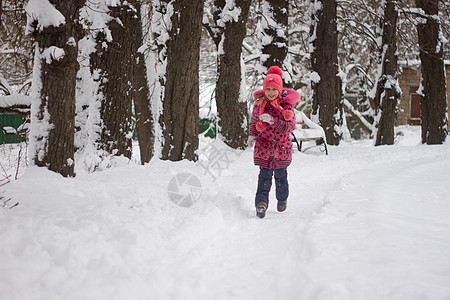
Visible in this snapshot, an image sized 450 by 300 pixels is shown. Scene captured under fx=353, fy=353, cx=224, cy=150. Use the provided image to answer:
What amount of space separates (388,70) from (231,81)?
241 inches

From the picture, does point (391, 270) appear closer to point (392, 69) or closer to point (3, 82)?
point (3, 82)

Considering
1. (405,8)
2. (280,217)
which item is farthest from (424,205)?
(405,8)

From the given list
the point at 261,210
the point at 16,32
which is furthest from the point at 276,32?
the point at 261,210

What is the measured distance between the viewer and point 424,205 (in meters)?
3.87

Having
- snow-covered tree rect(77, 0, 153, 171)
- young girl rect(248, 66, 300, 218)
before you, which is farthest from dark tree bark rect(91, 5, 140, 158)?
young girl rect(248, 66, 300, 218)

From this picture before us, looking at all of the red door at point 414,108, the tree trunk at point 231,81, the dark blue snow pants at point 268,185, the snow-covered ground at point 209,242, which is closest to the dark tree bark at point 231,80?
the tree trunk at point 231,81

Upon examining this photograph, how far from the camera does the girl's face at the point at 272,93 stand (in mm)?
4020

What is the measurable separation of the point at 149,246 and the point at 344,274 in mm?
1478

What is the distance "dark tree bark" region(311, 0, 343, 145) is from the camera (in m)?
10.6

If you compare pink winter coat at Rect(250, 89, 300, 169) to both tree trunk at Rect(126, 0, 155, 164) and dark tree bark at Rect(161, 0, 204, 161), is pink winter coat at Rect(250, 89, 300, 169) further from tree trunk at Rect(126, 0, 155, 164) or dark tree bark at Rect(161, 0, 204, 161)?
tree trunk at Rect(126, 0, 155, 164)

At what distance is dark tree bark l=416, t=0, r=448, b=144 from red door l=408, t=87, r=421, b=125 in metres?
13.4

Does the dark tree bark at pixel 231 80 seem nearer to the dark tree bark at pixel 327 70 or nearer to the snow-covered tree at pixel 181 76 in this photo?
the snow-covered tree at pixel 181 76

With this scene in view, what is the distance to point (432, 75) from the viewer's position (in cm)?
1127

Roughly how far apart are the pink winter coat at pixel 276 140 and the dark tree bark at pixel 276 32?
546 cm
